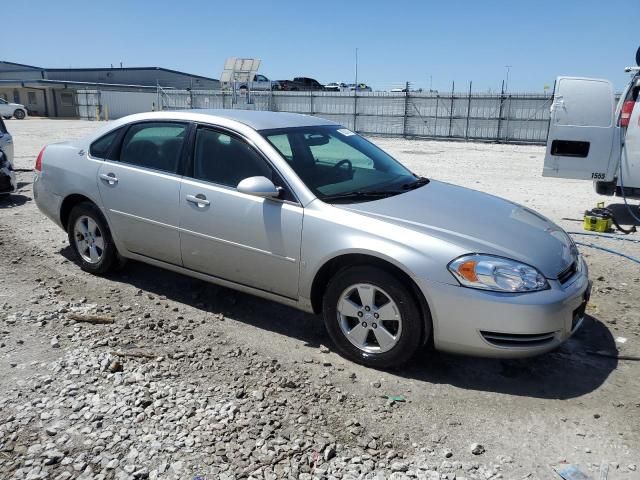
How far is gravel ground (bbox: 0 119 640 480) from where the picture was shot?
109 inches

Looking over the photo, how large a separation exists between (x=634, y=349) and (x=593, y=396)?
→ 90 centimetres

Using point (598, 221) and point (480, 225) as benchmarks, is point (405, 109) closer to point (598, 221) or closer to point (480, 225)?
point (598, 221)

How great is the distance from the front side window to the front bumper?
1.60 m

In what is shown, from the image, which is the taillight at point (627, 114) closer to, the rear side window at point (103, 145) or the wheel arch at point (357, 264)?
the wheel arch at point (357, 264)

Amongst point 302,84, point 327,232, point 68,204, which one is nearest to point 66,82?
point 302,84

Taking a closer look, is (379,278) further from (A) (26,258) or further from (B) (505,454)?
(A) (26,258)

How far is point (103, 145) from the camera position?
5.08 m

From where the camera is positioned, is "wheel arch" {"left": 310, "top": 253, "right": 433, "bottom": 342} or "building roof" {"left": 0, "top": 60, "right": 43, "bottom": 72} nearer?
"wheel arch" {"left": 310, "top": 253, "right": 433, "bottom": 342}

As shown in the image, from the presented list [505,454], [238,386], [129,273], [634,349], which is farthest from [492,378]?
[129,273]

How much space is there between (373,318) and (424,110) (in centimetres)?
2433

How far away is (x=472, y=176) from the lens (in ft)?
43.4

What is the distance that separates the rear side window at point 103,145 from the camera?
5.03 m

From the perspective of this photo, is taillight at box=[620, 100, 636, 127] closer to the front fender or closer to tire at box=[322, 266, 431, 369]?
the front fender

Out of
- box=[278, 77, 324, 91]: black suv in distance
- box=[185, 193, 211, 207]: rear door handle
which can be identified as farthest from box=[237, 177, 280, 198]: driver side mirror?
box=[278, 77, 324, 91]: black suv in distance
